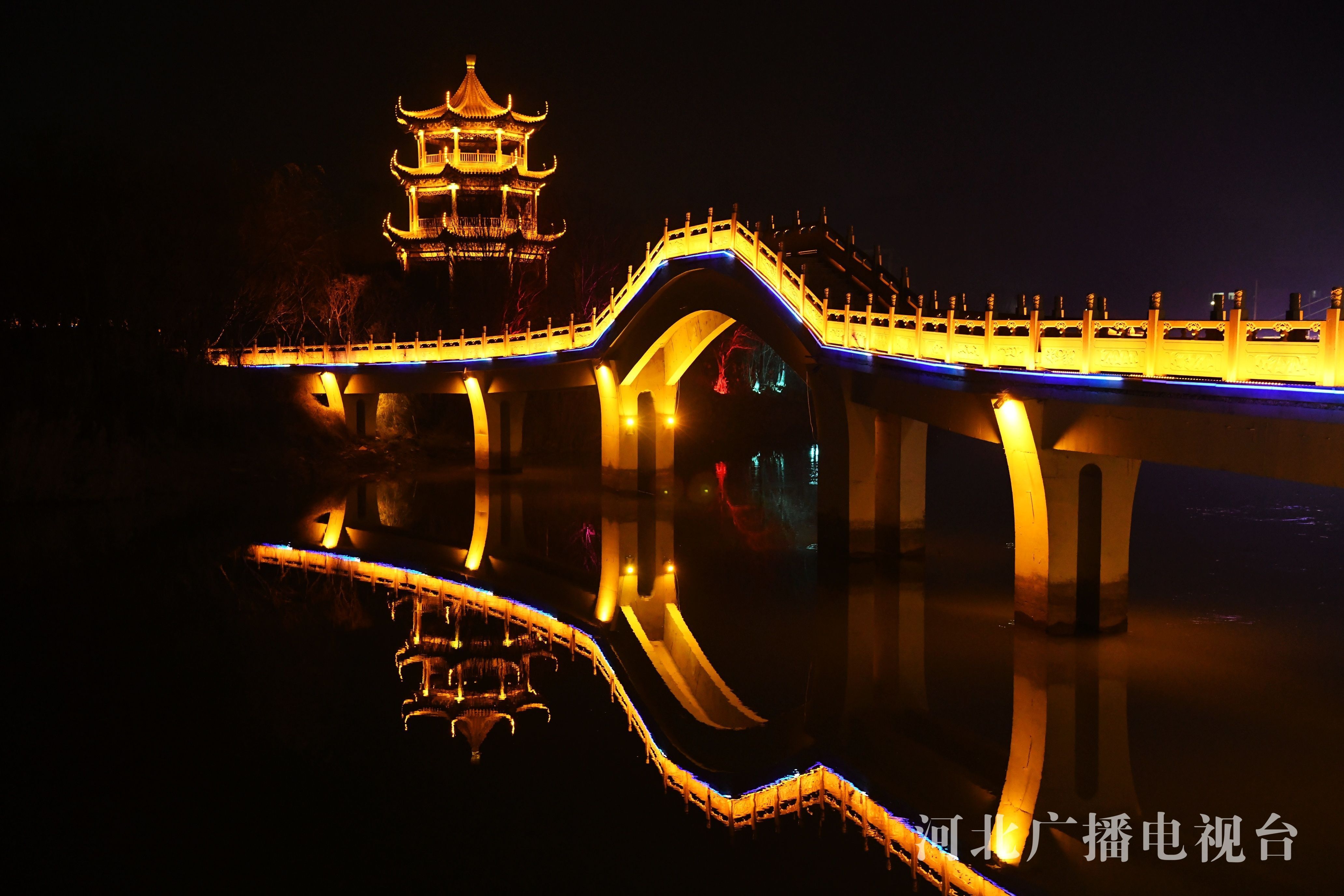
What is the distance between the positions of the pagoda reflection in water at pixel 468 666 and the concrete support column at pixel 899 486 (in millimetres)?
7876

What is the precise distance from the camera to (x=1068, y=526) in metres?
15.3

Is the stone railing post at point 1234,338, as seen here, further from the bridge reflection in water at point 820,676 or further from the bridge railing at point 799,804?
the bridge railing at point 799,804

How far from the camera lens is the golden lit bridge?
11742mm

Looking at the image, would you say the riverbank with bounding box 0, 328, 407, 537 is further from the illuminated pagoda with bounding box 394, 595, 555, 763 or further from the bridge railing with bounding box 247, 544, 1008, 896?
the bridge railing with bounding box 247, 544, 1008, 896

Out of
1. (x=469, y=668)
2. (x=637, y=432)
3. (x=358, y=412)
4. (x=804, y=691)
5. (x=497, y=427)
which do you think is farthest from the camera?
(x=358, y=412)

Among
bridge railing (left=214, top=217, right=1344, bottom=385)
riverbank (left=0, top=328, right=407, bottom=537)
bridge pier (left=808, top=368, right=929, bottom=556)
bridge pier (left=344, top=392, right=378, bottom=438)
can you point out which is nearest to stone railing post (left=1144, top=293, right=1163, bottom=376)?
bridge railing (left=214, top=217, right=1344, bottom=385)

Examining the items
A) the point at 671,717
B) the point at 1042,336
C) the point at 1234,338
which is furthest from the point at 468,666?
the point at 1234,338

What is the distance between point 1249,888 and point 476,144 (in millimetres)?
47945

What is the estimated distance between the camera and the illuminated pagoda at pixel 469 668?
13820 millimetres

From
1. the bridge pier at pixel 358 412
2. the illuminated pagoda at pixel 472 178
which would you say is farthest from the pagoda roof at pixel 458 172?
the bridge pier at pixel 358 412

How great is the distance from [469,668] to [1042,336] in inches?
369

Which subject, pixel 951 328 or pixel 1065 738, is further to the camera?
pixel 951 328

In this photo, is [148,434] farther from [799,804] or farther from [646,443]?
[799,804]

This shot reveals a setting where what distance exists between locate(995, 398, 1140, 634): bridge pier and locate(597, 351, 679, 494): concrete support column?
1766cm
